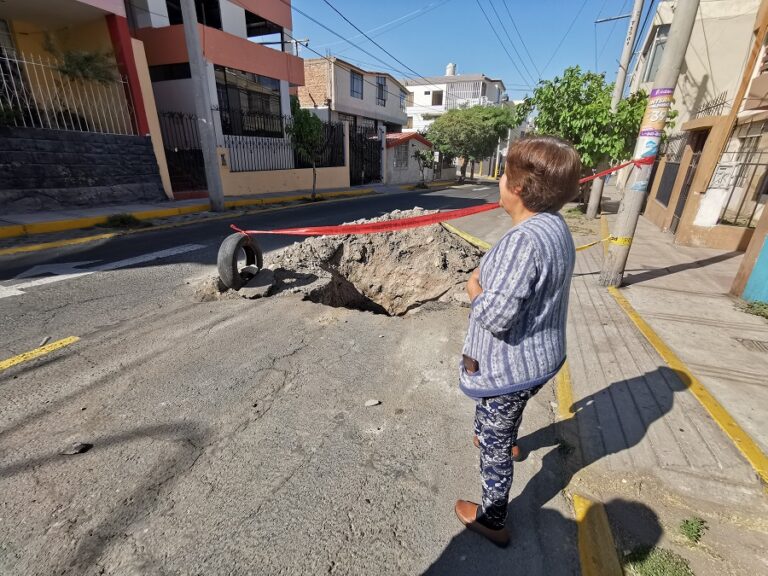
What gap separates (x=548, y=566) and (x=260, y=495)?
1471 mm

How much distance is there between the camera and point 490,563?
172cm

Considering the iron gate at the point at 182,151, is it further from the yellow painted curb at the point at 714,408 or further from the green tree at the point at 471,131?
the green tree at the point at 471,131

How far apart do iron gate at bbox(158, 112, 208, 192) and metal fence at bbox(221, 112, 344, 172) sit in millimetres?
1271

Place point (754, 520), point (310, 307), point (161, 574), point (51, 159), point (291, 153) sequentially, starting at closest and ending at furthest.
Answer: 1. point (161, 574)
2. point (754, 520)
3. point (310, 307)
4. point (51, 159)
5. point (291, 153)

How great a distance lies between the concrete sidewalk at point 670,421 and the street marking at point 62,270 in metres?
6.09

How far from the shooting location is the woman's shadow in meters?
1.72

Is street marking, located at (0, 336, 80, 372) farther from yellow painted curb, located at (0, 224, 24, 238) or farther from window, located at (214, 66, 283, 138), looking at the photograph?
window, located at (214, 66, 283, 138)

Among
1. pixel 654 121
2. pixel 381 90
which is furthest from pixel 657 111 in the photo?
pixel 381 90

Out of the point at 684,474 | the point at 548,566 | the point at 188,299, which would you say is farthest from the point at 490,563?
the point at 188,299

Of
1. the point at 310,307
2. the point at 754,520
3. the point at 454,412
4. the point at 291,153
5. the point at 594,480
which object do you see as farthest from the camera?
the point at 291,153

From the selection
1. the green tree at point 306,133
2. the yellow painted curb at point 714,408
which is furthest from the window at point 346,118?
the yellow painted curb at point 714,408

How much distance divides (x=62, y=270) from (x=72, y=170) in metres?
5.96

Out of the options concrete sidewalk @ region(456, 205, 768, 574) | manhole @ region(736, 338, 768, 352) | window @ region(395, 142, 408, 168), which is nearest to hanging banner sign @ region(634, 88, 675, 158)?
concrete sidewalk @ region(456, 205, 768, 574)

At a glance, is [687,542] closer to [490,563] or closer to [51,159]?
[490,563]
